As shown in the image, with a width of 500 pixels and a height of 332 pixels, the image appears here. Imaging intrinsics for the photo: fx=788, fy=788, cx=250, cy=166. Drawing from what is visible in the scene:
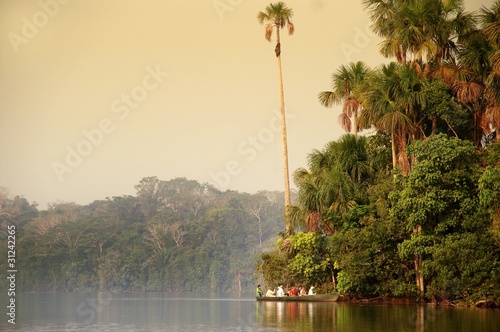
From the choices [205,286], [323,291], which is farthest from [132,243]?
[323,291]

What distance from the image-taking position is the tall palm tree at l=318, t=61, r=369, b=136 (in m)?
42.8

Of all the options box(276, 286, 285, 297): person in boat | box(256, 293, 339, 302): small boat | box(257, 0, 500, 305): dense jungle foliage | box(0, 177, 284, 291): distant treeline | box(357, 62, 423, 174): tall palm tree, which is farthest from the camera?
box(0, 177, 284, 291): distant treeline

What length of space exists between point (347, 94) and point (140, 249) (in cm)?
4846

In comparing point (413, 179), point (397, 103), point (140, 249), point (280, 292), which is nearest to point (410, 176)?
point (413, 179)

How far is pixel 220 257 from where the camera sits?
8806 cm

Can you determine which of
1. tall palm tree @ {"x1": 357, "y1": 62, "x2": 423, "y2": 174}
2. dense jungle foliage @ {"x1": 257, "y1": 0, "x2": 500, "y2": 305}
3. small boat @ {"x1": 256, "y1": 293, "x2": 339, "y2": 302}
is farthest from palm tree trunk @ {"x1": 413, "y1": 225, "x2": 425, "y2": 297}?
small boat @ {"x1": 256, "y1": 293, "x2": 339, "y2": 302}

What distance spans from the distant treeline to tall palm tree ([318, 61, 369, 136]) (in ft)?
128

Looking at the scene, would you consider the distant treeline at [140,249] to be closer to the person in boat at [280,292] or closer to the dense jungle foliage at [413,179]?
the person in boat at [280,292]

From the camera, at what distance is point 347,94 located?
43.8 m

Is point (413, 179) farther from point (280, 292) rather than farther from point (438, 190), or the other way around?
point (280, 292)

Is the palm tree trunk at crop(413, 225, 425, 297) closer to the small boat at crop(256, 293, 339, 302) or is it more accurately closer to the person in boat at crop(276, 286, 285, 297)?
the small boat at crop(256, 293, 339, 302)

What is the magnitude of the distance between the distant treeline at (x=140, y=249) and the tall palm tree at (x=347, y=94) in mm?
39047

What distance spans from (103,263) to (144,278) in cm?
481

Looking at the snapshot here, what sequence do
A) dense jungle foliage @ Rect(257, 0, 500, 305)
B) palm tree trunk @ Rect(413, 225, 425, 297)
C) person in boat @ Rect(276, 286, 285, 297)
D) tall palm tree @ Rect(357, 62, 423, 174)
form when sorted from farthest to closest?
person in boat @ Rect(276, 286, 285, 297)
tall palm tree @ Rect(357, 62, 423, 174)
palm tree trunk @ Rect(413, 225, 425, 297)
dense jungle foliage @ Rect(257, 0, 500, 305)
